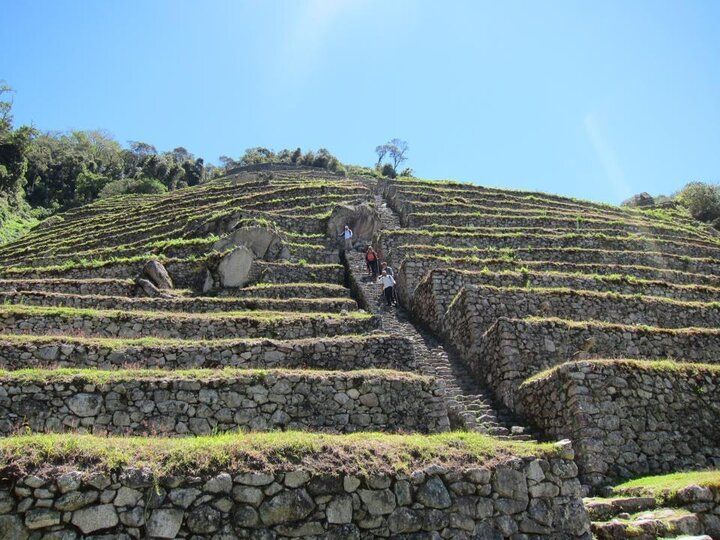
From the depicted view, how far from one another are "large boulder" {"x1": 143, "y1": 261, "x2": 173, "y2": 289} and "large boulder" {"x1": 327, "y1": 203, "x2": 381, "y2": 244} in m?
10.0

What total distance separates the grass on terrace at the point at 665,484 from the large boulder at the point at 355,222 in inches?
823

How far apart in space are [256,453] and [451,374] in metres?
8.90

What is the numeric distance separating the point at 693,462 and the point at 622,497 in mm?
2748

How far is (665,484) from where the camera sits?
8492 mm

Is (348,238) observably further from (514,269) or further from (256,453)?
(256,453)

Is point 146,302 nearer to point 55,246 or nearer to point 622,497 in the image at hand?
point 622,497

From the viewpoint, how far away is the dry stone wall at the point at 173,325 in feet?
48.0

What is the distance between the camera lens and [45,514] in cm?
538

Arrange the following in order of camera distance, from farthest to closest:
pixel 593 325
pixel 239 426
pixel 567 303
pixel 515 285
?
pixel 515 285 < pixel 567 303 < pixel 593 325 < pixel 239 426

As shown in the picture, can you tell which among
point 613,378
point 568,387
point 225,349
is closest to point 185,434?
point 225,349

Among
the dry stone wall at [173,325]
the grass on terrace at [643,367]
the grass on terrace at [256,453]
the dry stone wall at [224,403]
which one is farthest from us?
the dry stone wall at [173,325]

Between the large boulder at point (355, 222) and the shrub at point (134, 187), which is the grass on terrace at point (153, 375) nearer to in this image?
the large boulder at point (355, 222)

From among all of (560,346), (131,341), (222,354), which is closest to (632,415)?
(560,346)


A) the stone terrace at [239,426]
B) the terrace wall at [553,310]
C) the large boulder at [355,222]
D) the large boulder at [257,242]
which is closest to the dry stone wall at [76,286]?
the stone terrace at [239,426]
